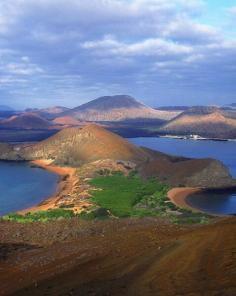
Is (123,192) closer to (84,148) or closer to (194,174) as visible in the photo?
(194,174)

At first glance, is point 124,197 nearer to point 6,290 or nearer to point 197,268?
point 6,290

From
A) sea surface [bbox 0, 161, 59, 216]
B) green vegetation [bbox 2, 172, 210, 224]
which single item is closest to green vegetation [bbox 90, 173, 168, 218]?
green vegetation [bbox 2, 172, 210, 224]

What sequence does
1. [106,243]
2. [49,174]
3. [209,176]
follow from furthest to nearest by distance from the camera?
[49,174], [209,176], [106,243]

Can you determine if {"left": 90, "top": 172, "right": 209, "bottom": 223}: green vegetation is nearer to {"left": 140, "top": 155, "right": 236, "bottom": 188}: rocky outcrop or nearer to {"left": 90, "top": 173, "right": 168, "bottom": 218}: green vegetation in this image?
{"left": 90, "top": 173, "right": 168, "bottom": 218}: green vegetation

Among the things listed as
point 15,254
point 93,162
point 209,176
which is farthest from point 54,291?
point 93,162

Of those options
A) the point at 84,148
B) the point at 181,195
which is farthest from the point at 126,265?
the point at 84,148

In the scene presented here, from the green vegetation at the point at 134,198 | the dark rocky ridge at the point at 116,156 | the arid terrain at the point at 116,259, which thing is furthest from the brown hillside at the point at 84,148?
the arid terrain at the point at 116,259
